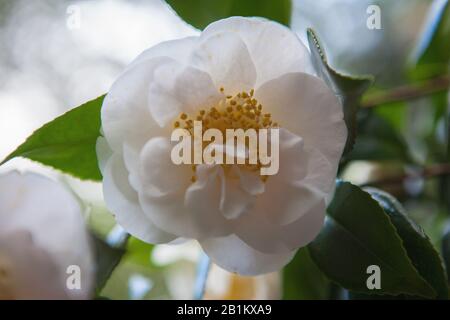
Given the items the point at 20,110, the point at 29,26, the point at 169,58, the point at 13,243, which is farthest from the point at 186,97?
the point at 29,26

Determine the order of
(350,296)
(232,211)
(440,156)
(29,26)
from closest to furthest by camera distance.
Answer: (232,211) → (350,296) → (440,156) → (29,26)

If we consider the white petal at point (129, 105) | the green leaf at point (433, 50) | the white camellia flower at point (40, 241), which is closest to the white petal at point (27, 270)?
the white camellia flower at point (40, 241)

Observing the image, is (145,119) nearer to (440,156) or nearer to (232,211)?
(232,211)

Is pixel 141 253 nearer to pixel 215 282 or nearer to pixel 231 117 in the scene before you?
pixel 215 282

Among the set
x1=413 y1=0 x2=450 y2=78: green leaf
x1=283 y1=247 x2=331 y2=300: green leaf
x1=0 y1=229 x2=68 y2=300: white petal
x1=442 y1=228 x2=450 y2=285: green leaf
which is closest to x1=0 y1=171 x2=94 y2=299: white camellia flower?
x1=0 y1=229 x2=68 y2=300: white petal

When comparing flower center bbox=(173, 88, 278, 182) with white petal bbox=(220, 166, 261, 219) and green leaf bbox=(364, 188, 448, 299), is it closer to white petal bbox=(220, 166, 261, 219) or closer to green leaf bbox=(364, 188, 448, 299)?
white petal bbox=(220, 166, 261, 219)

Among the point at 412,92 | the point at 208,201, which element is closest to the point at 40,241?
the point at 208,201

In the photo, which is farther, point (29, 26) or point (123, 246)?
point (29, 26)
